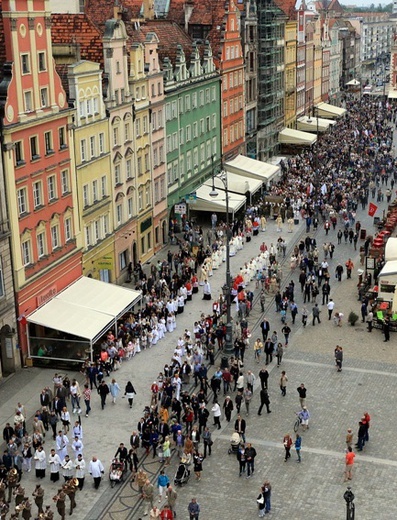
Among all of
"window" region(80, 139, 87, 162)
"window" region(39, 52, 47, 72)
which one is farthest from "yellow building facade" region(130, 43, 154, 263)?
"window" region(39, 52, 47, 72)

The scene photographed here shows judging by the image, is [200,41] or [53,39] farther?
[200,41]

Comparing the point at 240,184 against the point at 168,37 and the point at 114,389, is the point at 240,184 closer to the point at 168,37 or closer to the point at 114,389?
the point at 168,37

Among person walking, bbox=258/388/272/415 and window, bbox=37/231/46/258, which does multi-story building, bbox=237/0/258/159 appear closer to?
window, bbox=37/231/46/258

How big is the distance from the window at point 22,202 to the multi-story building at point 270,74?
48.2m

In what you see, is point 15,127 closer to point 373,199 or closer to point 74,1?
point 74,1

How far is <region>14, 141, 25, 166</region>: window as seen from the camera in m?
37.7

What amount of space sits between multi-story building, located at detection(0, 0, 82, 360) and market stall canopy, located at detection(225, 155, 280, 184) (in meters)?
29.4

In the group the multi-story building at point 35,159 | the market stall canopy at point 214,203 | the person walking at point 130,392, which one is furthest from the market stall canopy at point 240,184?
the person walking at point 130,392

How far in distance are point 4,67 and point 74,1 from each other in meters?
23.1

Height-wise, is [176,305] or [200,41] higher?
[200,41]

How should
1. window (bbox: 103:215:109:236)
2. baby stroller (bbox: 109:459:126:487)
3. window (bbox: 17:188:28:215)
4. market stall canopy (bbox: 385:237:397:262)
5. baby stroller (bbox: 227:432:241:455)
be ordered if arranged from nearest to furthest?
1. baby stroller (bbox: 109:459:126:487)
2. baby stroller (bbox: 227:432:241:455)
3. window (bbox: 17:188:28:215)
4. market stall canopy (bbox: 385:237:397:262)
5. window (bbox: 103:215:109:236)

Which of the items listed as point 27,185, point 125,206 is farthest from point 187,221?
point 27,185

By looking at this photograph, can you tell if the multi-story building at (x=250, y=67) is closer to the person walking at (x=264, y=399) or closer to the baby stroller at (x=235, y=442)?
the person walking at (x=264, y=399)

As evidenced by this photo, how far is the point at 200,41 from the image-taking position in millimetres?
69062
